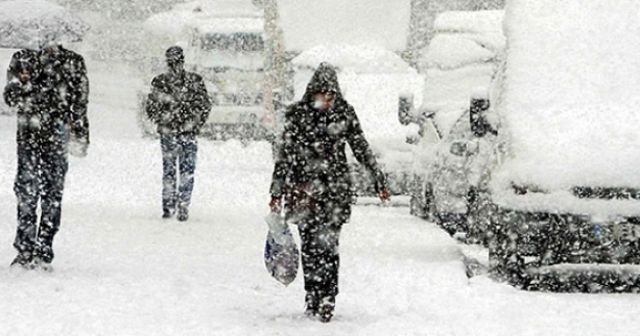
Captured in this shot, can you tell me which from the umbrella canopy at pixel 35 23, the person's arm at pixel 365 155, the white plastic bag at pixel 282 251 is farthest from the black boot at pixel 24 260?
the person's arm at pixel 365 155

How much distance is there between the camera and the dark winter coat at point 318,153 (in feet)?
32.3

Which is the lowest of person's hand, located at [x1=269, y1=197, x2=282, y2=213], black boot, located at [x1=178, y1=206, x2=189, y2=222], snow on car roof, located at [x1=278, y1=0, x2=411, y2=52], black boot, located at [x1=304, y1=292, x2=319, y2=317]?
black boot, located at [x1=178, y1=206, x2=189, y2=222]

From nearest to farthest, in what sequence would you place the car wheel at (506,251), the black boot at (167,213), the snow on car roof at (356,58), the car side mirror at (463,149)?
the car wheel at (506,251), the car side mirror at (463,149), the black boot at (167,213), the snow on car roof at (356,58)

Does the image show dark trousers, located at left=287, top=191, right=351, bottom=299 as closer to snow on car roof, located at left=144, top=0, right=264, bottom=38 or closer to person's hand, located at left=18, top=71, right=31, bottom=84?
person's hand, located at left=18, top=71, right=31, bottom=84

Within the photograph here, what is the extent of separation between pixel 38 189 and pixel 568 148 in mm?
4025

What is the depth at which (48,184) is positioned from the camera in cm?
1124

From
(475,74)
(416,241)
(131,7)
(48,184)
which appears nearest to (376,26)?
(475,74)

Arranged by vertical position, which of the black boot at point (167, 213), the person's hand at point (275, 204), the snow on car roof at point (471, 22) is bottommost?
the black boot at point (167, 213)

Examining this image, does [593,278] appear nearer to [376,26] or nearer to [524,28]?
[524,28]

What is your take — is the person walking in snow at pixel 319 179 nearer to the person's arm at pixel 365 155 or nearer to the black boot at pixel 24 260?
the person's arm at pixel 365 155

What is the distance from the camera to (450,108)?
1580cm

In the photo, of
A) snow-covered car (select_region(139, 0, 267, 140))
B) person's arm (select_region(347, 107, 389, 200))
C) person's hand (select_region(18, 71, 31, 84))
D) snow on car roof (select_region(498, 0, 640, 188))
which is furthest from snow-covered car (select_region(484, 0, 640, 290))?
snow-covered car (select_region(139, 0, 267, 140))

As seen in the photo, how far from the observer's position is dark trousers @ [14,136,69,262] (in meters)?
11.2

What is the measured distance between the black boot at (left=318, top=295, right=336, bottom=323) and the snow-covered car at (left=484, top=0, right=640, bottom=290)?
1643 millimetres
